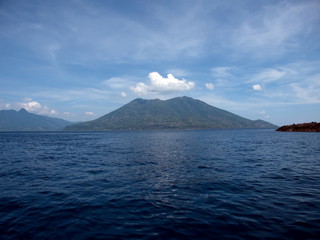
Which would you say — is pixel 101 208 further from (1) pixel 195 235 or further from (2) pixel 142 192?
(1) pixel 195 235

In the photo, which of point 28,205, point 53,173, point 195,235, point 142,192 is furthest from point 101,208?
point 53,173

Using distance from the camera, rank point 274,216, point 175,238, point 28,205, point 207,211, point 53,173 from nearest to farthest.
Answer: point 175,238 → point 274,216 → point 207,211 → point 28,205 → point 53,173

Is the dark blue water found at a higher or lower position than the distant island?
lower

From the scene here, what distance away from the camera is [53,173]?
2389 cm

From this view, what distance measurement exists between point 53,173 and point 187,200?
1901cm

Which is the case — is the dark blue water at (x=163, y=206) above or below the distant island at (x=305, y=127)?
below

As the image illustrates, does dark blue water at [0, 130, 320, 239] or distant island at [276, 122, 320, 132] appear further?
distant island at [276, 122, 320, 132]

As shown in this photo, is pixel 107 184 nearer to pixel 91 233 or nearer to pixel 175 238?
pixel 91 233

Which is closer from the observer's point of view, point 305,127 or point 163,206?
point 163,206

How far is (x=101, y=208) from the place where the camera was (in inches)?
504

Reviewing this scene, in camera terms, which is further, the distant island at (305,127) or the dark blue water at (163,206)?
the distant island at (305,127)

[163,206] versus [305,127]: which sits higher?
[305,127]

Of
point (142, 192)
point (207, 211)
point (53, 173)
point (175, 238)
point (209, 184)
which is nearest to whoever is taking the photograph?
point (175, 238)

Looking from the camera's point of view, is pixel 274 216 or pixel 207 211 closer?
pixel 274 216
